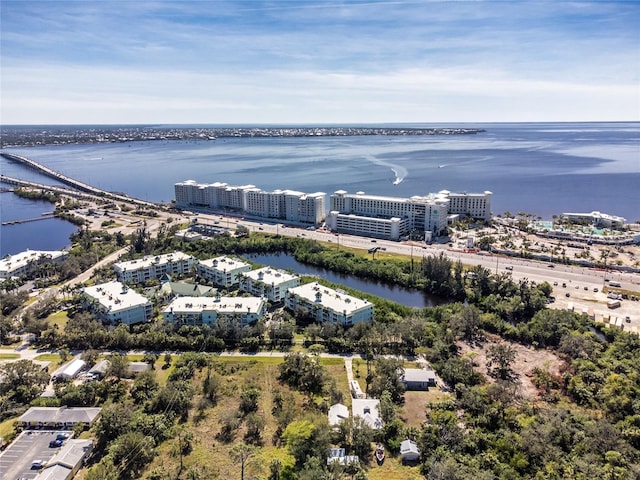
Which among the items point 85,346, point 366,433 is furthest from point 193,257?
point 366,433

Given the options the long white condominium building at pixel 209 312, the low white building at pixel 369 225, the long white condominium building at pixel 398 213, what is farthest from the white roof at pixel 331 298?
the long white condominium building at pixel 398 213

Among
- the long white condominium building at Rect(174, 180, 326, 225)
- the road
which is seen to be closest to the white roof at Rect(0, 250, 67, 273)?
the road

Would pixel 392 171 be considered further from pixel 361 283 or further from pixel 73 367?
pixel 73 367

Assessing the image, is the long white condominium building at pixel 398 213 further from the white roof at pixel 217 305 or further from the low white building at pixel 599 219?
the white roof at pixel 217 305

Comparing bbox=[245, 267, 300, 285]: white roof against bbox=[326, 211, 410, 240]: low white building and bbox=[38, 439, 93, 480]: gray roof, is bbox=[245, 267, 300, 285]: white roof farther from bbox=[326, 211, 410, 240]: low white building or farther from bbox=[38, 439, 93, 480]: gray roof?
bbox=[326, 211, 410, 240]: low white building

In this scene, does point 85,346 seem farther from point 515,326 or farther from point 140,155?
point 140,155
